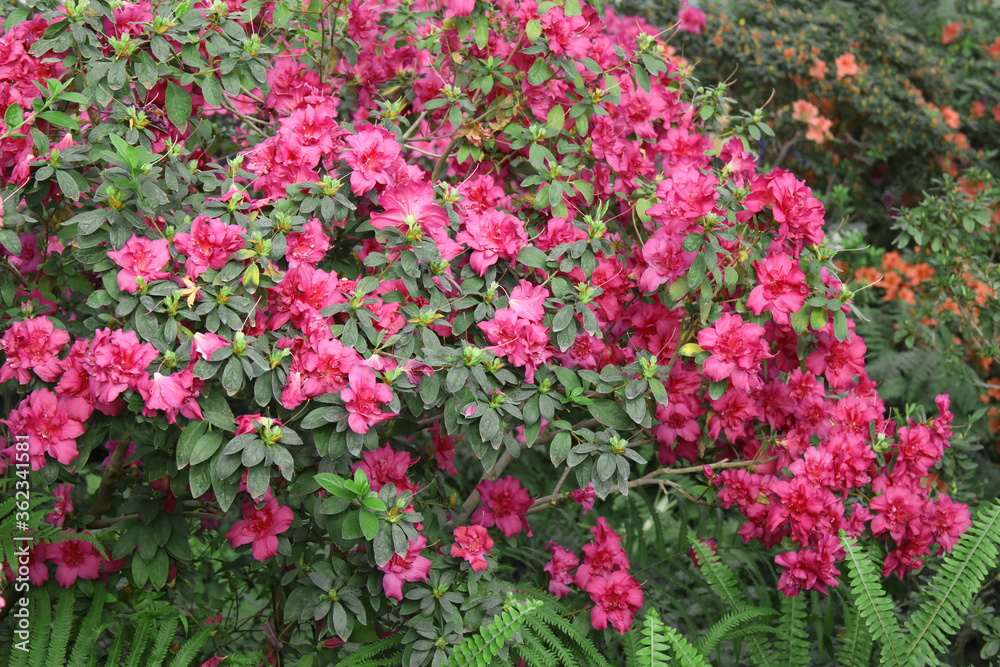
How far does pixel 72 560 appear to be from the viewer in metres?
2.14

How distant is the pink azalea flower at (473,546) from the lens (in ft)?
6.48

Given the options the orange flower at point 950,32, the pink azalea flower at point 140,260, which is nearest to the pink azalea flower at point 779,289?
the pink azalea flower at point 140,260

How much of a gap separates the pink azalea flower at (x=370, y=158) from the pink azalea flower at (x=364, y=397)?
44cm

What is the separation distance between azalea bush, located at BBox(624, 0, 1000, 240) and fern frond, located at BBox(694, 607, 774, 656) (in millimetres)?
2746

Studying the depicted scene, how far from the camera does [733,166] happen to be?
7.09ft

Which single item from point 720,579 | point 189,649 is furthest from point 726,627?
point 189,649

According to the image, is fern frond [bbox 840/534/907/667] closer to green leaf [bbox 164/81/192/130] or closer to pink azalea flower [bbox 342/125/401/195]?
pink azalea flower [bbox 342/125/401/195]

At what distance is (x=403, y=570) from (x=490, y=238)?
0.78 metres

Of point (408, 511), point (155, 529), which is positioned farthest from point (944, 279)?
point (155, 529)

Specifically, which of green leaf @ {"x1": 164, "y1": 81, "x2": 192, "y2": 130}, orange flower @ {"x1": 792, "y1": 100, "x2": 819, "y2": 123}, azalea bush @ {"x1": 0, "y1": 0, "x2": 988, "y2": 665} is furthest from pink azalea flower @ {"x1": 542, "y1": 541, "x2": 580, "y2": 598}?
orange flower @ {"x1": 792, "y1": 100, "x2": 819, "y2": 123}

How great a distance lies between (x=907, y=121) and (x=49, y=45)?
417 centimetres

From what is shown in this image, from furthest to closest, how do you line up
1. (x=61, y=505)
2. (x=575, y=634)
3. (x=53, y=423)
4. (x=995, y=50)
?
(x=995, y=50) → (x=61, y=505) → (x=575, y=634) → (x=53, y=423)

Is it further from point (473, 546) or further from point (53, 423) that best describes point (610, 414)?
point (53, 423)

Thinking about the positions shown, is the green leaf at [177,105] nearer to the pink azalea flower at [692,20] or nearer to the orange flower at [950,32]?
the pink azalea flower at [692,20]
